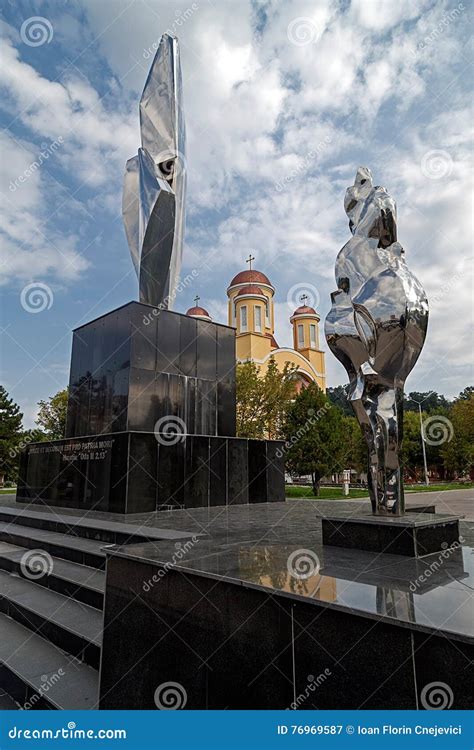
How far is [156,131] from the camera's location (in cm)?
1325

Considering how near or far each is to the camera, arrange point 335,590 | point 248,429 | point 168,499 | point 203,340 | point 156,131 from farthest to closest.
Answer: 1. point 248,429
2. point 156,131
3. point 203,340
4. point 168,499
5. point 335,590

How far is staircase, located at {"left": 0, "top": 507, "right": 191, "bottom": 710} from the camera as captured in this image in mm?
3637

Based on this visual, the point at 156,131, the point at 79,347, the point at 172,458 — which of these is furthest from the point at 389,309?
the point at 156,131

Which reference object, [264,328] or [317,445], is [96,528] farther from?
[264,328]

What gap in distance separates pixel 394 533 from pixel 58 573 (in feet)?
12.6

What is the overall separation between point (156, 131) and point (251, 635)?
13.8m

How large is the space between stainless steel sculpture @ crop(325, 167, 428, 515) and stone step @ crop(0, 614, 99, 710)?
2.96 meters

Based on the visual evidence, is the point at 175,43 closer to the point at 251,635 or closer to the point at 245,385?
the point at 245,385

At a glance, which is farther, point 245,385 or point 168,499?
point 245,385

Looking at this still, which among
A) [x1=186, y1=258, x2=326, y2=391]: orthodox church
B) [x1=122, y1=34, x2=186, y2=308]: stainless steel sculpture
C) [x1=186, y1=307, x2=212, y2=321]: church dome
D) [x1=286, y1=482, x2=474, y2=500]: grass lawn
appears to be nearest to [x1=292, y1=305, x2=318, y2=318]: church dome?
[x1=186, y1=258, x2=326, y2=391]: orthodox church
